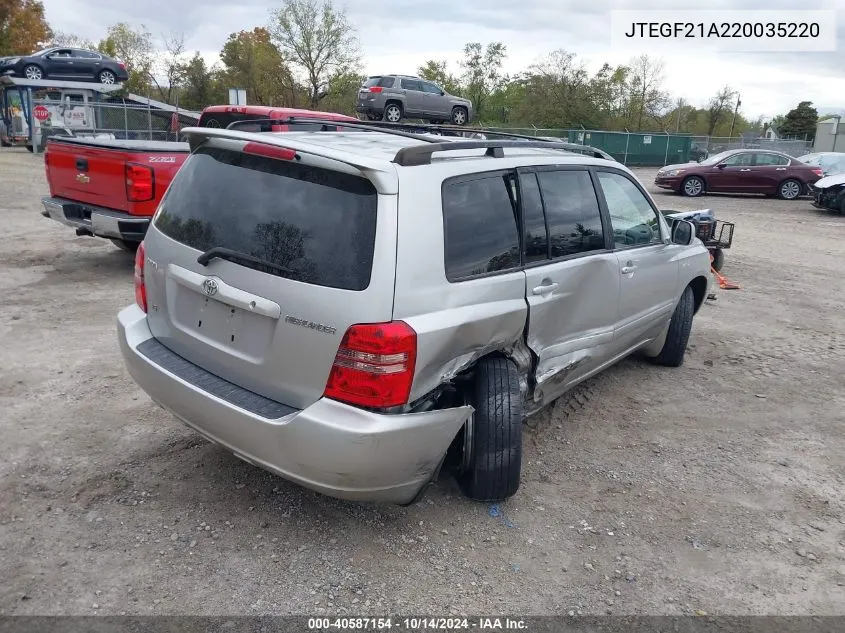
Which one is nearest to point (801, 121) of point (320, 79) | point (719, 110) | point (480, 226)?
point (719, 110)

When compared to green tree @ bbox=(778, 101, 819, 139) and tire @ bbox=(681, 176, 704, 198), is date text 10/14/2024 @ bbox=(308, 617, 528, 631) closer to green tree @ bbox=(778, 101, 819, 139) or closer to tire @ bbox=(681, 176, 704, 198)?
tire @ bbox=(681, 176, 704, 198)

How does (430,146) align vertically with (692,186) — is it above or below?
above

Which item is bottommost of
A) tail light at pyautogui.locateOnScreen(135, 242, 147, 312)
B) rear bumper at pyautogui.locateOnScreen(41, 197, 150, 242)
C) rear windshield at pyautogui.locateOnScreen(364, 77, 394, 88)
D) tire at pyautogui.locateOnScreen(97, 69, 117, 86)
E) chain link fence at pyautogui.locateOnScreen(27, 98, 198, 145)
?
rear bumper at pyautogui.locateOnScreen(41, 197, 150, 242)

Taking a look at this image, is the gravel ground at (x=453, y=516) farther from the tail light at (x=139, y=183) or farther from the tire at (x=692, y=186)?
the tire at (x=692, y=186)

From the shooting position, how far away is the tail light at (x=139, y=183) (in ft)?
22.2

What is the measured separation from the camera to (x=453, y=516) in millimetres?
3350

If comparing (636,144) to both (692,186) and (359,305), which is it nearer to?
(692,186)

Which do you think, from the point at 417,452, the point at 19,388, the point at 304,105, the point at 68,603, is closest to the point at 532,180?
the point at 417,452

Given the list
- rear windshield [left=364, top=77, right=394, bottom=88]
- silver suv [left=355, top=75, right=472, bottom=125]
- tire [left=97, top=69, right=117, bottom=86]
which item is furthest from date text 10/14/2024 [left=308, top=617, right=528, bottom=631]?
tire [left=97, top=69, right=117, bottom=86]

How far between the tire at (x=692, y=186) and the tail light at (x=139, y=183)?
17.2 meters

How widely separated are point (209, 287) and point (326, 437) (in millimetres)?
890

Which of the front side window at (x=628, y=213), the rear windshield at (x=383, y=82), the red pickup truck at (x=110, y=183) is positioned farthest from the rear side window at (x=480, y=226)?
the rear windshield at (x=383, y=82)

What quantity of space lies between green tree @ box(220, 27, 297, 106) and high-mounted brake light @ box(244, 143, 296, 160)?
44523mm

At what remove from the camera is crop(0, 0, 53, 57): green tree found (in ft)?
139
